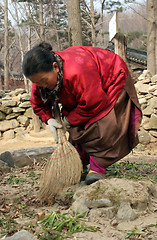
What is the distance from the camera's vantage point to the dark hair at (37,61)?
225 cm

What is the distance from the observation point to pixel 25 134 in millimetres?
8586

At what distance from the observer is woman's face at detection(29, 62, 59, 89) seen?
2303mm

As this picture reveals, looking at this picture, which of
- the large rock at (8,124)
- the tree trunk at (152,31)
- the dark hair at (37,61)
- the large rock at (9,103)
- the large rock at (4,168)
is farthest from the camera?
the tree trunk at (152,31)

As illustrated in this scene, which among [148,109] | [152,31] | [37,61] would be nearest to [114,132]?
[37,61]

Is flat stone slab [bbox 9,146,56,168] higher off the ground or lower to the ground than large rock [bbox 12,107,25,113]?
higher

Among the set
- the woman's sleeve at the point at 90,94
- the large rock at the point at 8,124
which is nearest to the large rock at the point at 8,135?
the large rock at the point at 8,124

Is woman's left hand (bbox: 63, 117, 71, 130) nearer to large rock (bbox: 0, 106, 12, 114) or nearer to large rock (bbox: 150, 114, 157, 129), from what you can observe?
large rock (bbox: 150, 114, 157, 129)

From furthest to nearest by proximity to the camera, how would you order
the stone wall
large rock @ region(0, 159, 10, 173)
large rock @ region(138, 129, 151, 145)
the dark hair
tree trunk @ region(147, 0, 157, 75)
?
tree trunk @ region(147, 0, 157, 75) < the stone wall < large rock @ region(138, 129, 151, 145) < large rock @ region(0, 159, 10, 173) < the dark hair

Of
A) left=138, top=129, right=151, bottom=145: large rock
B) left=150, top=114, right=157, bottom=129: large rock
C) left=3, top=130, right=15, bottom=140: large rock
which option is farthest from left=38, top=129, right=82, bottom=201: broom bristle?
left=3, top=130, right=15, bottom=140: large rock

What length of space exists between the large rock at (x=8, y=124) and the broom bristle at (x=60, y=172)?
6.35 m

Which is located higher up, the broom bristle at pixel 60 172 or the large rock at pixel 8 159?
the broom bristle at pixel 60 172

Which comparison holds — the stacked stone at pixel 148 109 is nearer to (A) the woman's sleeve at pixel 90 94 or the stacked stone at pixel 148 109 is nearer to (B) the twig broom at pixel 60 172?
(B) the twig broom at pixel 60 172

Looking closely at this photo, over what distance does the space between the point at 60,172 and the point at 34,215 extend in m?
0.49

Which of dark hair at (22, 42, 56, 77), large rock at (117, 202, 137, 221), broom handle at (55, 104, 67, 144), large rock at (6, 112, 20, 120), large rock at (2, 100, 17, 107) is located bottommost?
large rock at (6, 112, 20, 120)
